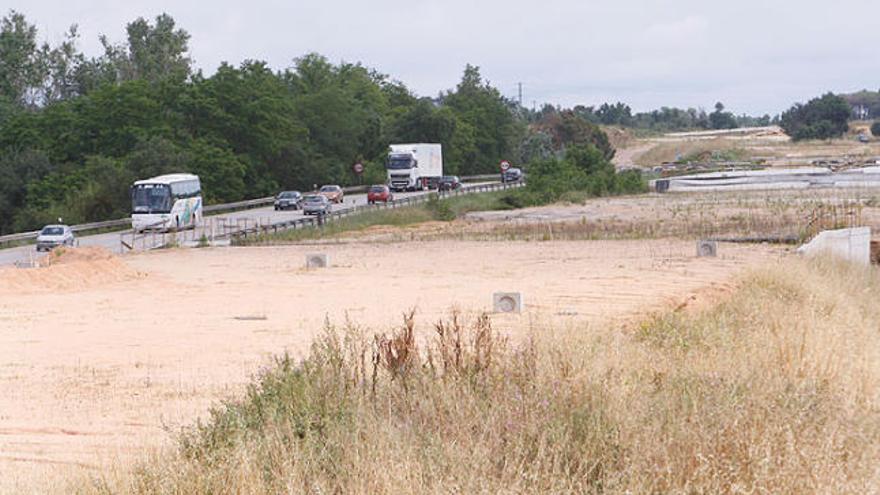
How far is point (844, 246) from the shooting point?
31562 millimetres

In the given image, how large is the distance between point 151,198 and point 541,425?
5313cm

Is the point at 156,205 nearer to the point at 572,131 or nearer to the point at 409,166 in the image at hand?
the point at 409,166

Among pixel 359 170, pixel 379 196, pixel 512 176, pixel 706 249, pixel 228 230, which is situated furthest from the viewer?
pixel 512 176

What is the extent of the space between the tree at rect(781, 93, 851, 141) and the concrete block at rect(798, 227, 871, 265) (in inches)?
5876

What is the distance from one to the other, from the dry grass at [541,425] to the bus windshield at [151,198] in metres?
48.3

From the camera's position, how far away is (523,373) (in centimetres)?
1166

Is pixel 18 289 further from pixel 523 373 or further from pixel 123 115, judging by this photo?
pixel 123 115

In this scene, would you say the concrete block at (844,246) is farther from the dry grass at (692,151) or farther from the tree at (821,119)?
the tree at (821,119)

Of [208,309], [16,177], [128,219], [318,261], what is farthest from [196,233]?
[208,309]

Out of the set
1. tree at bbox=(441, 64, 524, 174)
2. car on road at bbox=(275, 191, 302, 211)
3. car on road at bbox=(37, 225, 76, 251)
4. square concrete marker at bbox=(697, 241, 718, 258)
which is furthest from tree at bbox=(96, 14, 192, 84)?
square concrete marker at bbox=(697, 241, 718, 258)

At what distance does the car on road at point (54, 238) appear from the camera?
51.8 m

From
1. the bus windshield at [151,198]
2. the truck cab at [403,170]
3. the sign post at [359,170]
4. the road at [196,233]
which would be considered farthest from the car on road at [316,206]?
the sign post at [359,170]

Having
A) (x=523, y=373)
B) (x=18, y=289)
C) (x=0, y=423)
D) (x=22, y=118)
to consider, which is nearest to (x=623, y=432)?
(x=523, y=373)

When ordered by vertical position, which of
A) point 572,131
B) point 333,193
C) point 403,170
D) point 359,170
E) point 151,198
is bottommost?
point 151,198
